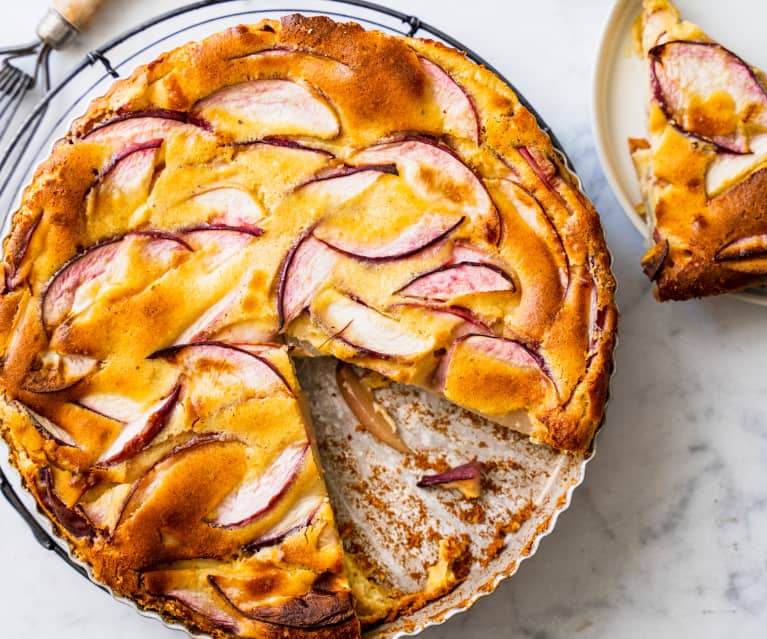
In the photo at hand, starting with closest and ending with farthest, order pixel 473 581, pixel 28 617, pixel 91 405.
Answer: pixel 91 405, pixel 473 581, pixel 28 617

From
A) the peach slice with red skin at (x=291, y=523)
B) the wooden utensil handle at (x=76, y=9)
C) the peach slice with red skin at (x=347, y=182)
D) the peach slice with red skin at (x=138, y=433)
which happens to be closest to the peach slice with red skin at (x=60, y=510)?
the peach slice with red skin at (x=138, y=433)

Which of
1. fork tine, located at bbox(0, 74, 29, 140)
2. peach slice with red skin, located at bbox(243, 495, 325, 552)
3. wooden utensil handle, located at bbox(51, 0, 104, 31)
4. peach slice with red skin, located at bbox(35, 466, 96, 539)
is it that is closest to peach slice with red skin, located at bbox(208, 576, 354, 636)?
peach slice with red skin, located at bbox(243, 495, 325, 552)

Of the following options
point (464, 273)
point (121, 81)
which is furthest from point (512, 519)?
point (121, 81)

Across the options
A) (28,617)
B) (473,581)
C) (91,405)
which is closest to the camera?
(91,405)

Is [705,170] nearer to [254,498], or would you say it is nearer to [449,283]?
[449,283]

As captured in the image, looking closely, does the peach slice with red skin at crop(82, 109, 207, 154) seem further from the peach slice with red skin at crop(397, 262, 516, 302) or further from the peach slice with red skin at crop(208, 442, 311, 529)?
the peach slice with red skin at crop(208, 442, 311, 529)

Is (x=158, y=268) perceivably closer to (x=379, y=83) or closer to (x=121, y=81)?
(x=121, y=81)

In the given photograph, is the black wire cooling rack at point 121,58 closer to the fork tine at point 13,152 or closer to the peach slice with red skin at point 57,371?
the fork tine at point 13,152
